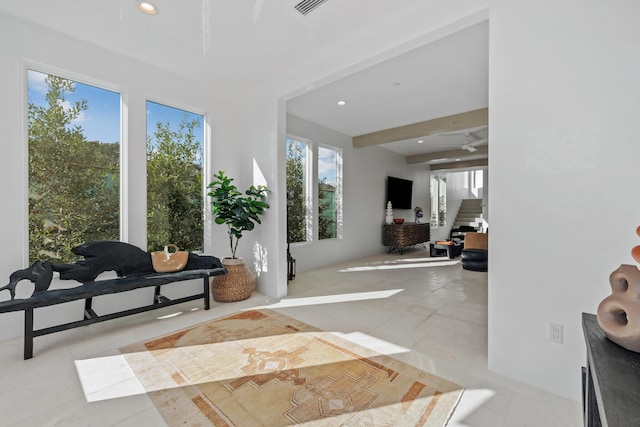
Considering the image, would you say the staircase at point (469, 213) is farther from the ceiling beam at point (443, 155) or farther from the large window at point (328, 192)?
the large window at point (328, 192)

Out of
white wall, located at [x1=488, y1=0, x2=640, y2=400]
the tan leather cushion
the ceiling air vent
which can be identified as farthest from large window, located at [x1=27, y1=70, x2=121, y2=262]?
the tan leather cushion

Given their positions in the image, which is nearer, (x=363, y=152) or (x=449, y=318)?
(x=449, y=318)

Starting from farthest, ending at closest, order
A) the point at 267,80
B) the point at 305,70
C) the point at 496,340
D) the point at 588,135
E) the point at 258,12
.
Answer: the point at 267,80, the point at 305,70, the point at 258,12, the point at 496,340, the point at 588,135

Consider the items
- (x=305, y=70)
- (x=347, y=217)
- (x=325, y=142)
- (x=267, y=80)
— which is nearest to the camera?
(x=305, y=70)

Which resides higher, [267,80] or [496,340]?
[267,80]

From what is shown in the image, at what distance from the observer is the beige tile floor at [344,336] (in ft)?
5.31

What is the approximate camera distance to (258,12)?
2.47 metres

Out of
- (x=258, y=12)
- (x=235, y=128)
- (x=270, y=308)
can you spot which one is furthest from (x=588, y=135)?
(x=235, y=128)

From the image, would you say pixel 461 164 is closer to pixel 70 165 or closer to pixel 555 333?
pixel 555 333

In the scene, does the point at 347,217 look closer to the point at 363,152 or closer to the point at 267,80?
the point at 363,152

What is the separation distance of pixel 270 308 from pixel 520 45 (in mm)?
3321

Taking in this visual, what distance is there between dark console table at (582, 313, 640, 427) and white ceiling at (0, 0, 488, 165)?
7.33ft

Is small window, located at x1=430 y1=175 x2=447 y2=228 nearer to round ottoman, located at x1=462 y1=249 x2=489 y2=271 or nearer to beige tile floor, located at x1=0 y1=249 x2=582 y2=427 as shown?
round ottoman, located at x1=462 y1=249 x2=489 y2=271

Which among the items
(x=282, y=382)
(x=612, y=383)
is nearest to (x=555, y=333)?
(x=612, y=383)
